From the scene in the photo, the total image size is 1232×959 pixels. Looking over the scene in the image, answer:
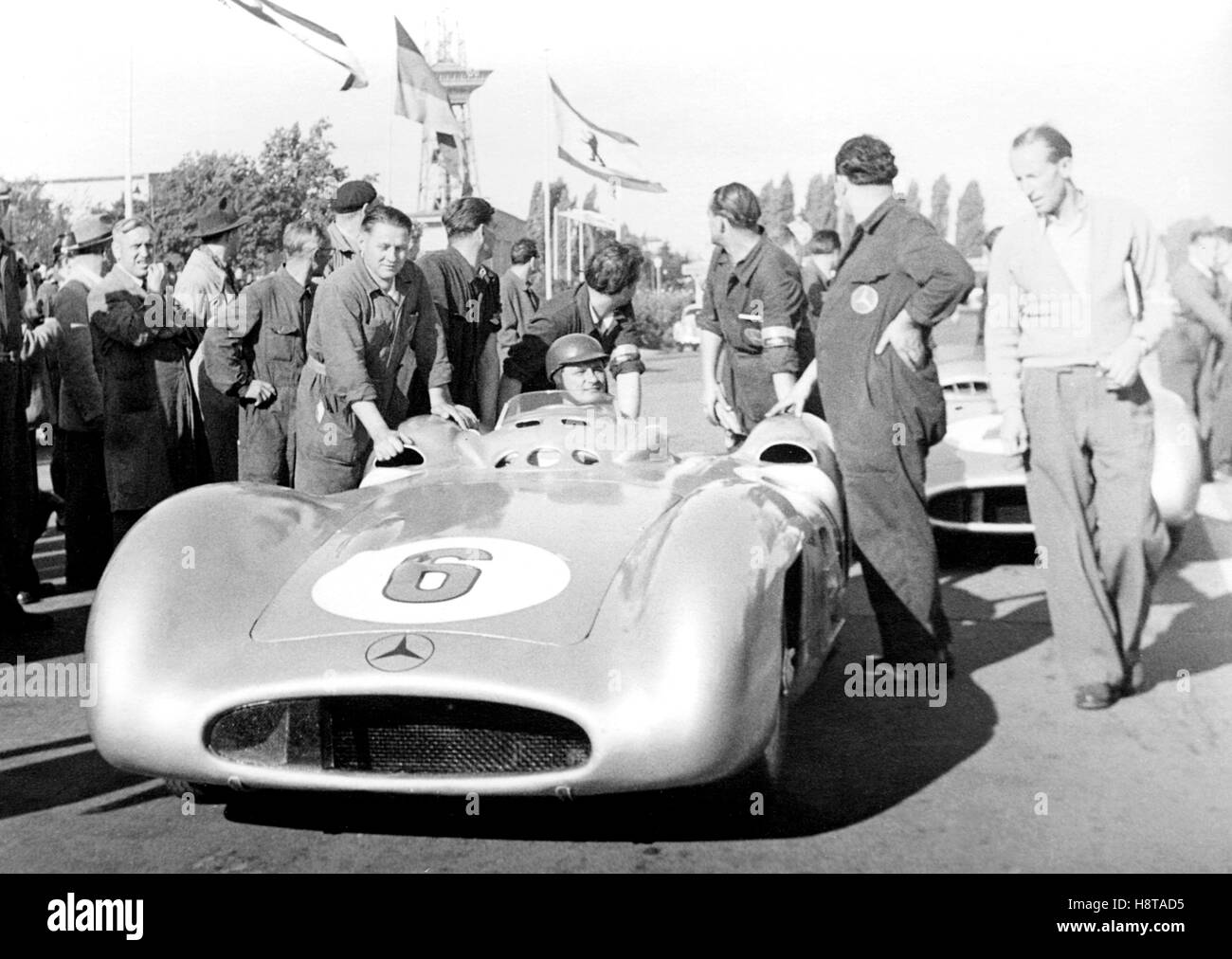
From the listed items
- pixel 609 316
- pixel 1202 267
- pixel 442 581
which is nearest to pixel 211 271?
pixel 609 316

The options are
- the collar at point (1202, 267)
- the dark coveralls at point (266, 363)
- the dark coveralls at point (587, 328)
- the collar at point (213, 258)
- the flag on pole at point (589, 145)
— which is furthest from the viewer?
the flag on pole at point (589, 145)

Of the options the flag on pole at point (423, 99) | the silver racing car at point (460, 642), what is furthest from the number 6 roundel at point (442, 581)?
the flag on pole at point (423, 99)

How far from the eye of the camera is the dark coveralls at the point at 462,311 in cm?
643

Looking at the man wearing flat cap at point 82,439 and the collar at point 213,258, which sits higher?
the collar at point 213,258

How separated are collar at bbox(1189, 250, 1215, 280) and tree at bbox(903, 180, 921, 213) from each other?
264 centimetres

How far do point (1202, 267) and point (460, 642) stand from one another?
6510mm

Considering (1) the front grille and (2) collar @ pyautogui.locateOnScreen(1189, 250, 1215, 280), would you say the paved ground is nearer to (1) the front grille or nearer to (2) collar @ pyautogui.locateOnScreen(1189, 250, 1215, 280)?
(1) the front grille

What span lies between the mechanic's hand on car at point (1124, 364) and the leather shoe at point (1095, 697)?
2.91 ft

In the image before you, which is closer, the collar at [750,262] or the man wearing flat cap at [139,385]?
the collar at [750,262]

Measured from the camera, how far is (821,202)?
11.8m

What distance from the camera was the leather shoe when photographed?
4211mm
